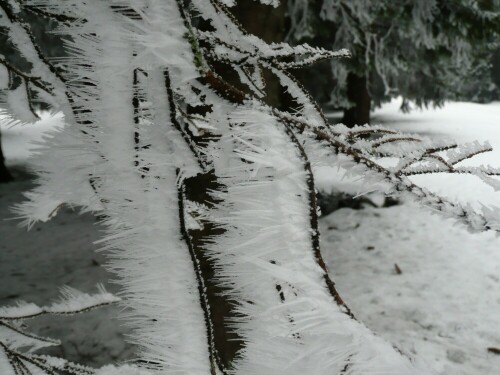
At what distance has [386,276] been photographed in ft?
14.5

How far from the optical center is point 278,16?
6.38ft

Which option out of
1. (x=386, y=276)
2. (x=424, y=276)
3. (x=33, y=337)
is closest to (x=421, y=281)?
(x=424, y=276)

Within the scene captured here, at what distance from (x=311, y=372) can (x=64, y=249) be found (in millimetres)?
5540

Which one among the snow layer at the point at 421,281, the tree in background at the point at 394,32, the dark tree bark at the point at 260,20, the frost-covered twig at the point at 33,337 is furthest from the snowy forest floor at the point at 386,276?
the tree in background at the point at 394,32

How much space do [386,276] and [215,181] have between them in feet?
13.8

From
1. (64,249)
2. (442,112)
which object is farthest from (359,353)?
(442,112)

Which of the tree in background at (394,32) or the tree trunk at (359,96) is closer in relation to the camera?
the tree in background at (394,32)

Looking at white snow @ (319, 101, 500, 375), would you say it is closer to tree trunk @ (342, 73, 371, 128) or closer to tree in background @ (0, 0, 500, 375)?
tree in background @ (0, 0, 500, 375)

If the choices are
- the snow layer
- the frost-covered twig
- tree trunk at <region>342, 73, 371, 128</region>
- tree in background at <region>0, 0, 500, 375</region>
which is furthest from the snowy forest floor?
tree trunk at <region>342, 73, 371, 128</region>

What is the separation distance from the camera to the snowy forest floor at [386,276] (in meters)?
3.34

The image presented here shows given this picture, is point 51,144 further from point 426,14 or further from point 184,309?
point 426,14

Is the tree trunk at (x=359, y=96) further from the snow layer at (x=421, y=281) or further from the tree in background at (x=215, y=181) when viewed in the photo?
the tree in background at (x=215, y=181)

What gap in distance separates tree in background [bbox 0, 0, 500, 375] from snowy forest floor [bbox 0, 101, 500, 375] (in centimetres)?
145

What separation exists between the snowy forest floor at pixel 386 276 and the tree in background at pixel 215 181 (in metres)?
1.45
